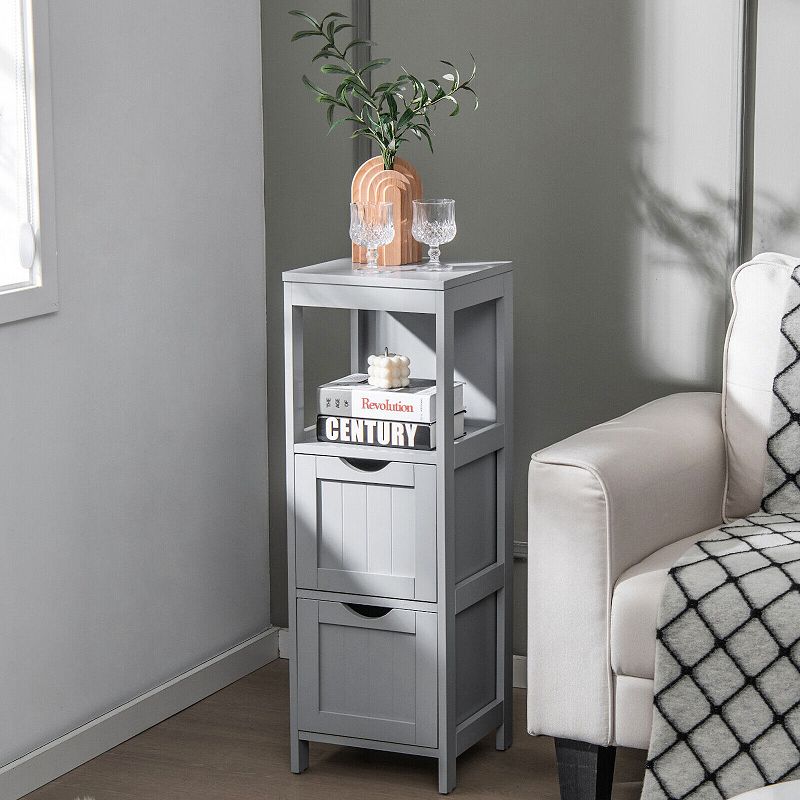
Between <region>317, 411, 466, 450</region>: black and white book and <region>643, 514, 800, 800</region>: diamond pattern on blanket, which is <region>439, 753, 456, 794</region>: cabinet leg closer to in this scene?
<region>643, 514, 800, 800</region>: diamond pattern on blanket

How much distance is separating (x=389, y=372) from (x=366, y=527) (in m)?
0.30

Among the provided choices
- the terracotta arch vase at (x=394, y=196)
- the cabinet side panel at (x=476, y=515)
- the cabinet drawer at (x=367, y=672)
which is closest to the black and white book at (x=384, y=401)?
the cabinet side panel at (x=476, y=515)

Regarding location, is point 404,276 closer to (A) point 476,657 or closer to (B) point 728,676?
(A) point 476,657

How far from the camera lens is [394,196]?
8.11 ft

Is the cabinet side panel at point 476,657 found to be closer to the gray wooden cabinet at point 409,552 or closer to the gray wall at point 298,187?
the gray wooden cabinet at point 409,552

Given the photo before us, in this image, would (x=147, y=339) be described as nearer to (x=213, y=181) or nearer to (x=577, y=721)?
(x=213, y=181)

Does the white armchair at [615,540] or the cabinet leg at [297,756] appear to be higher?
the white armchair at [615,540]

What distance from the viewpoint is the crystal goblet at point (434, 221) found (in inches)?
95.3

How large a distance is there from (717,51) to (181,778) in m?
1.77

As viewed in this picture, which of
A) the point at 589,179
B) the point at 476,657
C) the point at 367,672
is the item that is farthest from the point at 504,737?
the point at 589,179

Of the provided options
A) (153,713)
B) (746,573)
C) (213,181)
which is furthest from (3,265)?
(746,573)

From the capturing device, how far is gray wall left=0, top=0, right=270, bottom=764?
7.83 ft

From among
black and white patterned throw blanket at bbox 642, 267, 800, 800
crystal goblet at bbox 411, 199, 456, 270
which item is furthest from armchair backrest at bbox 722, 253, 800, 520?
crystal goblet at bbox 411, 199, 456, 270

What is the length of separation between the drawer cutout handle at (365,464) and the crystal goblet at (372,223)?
41 cm
